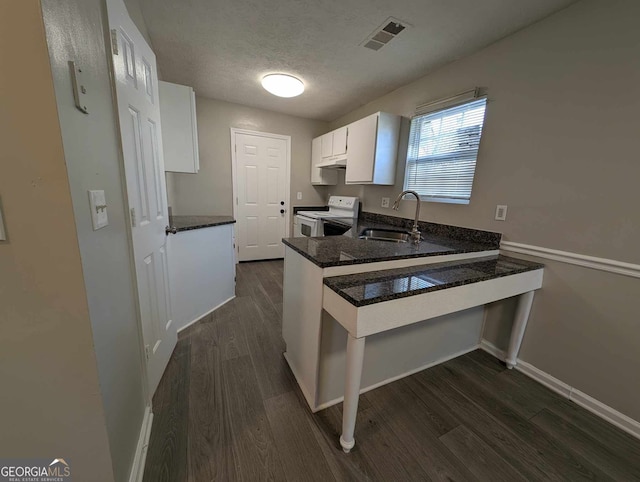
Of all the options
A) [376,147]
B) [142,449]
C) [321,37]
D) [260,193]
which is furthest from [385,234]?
[142,449]

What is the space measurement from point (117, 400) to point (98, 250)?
56 cm

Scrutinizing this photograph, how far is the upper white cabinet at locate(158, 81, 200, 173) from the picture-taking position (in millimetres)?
2096

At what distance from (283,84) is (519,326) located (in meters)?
2.95

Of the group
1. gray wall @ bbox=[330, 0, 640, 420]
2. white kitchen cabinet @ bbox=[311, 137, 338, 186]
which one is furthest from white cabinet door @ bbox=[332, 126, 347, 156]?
gray wall @ bbox=[330, 0, 640, 420]

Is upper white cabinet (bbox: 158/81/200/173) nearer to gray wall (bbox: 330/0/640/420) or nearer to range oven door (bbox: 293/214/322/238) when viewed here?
range oven door (bbox: 293/214/322/238)

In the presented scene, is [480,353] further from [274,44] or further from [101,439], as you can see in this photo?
[274,44]

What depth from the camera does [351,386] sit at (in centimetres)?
112

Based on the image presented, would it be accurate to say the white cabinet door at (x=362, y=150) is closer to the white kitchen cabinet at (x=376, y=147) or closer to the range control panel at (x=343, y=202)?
the white kitchen cabinet at (x=376, y=147)

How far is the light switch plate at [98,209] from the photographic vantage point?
765mm

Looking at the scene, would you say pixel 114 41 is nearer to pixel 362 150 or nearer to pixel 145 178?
pixel 145 178

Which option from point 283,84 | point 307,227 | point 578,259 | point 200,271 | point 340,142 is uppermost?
point 283,84

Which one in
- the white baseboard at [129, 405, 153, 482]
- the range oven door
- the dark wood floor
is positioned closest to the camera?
the white baseboard at [129, 405, 153, 482]

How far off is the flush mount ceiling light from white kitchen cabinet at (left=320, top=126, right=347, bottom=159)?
0.88 m

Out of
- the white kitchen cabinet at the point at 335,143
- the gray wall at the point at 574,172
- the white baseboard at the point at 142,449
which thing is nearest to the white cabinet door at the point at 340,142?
the white kitchen cabinet at the point at 335,143
